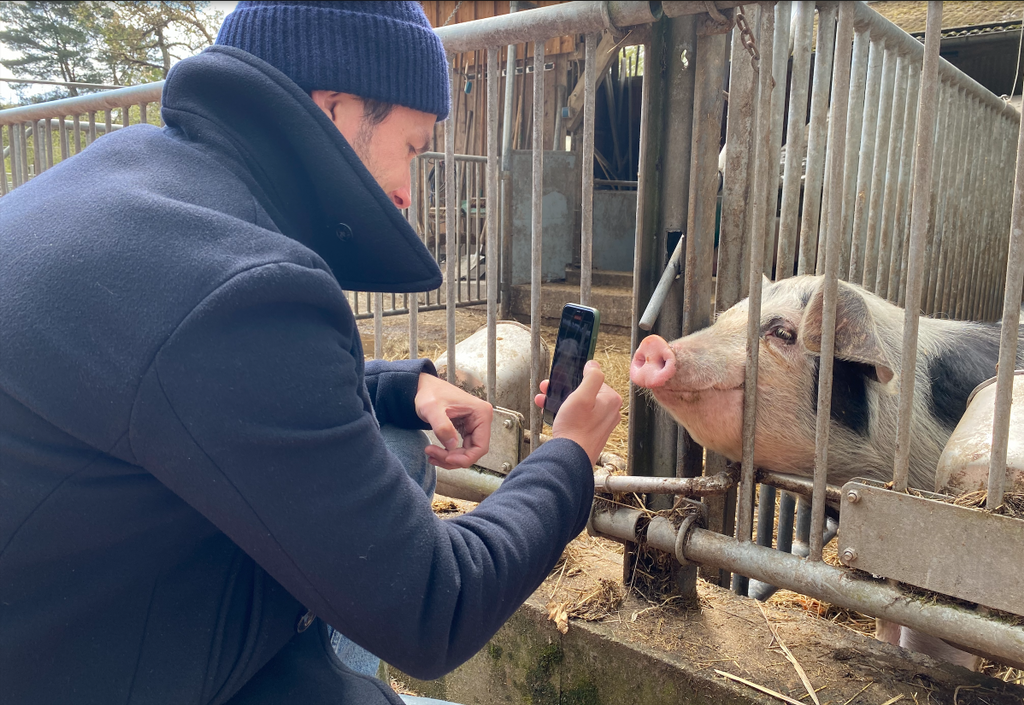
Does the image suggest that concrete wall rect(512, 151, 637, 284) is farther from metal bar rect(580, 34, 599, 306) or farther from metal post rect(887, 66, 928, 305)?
metal bar rect(580, 34, 599, 306)

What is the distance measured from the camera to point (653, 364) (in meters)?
2.01

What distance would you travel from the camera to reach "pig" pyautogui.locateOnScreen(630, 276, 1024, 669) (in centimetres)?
205

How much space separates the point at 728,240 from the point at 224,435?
4.92 feet

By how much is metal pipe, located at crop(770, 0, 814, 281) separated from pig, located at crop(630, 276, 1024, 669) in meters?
0.31

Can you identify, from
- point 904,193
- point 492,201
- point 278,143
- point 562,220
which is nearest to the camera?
point 278,143

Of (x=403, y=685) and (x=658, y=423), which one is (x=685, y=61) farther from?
(x=403, y=685)

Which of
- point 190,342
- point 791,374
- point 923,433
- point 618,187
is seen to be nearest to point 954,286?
point 923,433

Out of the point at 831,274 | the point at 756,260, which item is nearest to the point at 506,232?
the point at 756,260

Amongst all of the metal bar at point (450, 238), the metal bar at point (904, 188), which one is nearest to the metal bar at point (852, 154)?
the metal bar at point (904, 188)

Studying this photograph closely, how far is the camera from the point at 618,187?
32.8ft

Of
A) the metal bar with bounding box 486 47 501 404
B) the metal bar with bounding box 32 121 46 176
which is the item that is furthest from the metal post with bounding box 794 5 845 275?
the metal bar with bounding box 32 121 46 176

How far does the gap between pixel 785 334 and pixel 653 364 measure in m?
0.55

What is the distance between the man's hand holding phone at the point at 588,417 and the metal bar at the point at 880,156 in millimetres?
2248

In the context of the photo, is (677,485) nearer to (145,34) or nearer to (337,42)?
(337,42)
